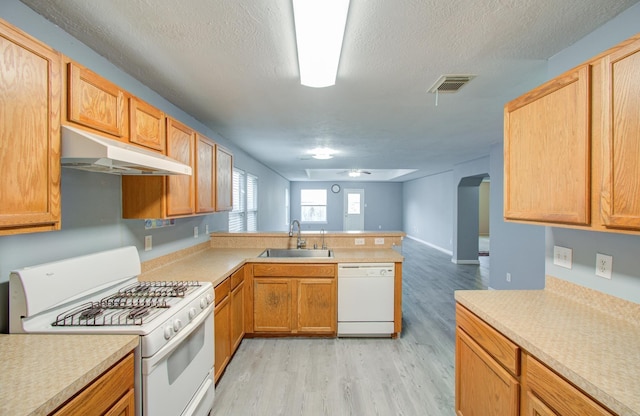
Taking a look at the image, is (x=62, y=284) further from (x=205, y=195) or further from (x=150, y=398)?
(x=205, y=195)

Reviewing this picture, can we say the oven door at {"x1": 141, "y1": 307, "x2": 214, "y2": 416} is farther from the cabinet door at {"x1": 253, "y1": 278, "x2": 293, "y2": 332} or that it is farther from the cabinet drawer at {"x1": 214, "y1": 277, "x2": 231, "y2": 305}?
the cabinet door at {"x1": 253, "y1": 278, "x2": 293, "y2": 332}

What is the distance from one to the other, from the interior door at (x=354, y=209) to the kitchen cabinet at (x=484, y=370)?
32.3 ft

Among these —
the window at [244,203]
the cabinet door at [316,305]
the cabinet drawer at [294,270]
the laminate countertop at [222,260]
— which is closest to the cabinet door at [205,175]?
the laminate countertop at [222,260]

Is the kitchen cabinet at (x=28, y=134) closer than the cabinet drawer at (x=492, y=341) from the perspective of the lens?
Yes

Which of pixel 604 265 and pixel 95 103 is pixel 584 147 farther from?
pixel 95 103

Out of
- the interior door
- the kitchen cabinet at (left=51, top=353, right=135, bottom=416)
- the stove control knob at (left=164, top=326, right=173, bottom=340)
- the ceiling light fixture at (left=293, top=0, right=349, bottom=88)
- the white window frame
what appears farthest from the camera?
the white window frame

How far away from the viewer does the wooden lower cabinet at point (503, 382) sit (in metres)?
1.01

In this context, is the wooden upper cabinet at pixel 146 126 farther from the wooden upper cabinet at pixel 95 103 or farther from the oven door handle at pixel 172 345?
the oven door handle at pixel 172 345

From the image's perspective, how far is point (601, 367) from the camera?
99 cm

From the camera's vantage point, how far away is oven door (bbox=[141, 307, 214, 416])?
1281 mm

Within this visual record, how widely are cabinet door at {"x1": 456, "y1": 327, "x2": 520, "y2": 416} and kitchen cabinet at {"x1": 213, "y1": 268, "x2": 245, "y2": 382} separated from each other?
1719 mm

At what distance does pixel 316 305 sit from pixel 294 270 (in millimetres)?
439

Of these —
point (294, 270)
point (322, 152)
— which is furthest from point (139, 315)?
point (322, 152)

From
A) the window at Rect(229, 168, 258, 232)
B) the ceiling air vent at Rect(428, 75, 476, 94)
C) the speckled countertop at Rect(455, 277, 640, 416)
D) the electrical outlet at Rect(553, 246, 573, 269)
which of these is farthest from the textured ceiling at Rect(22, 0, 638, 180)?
the window at Rect(229, 168, 258, 232)
